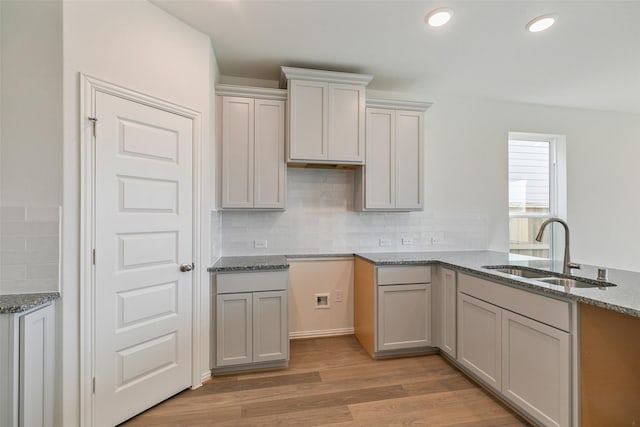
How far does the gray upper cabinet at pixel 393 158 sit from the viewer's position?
2803mm

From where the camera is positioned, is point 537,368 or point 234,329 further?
point 234,329

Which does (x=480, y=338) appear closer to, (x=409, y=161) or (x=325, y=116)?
(x=409, y=161)

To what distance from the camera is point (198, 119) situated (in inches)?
83.4

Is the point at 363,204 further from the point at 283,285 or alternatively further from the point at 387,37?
the point at 387,37

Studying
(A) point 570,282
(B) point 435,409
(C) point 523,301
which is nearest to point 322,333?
(B) point 435,409

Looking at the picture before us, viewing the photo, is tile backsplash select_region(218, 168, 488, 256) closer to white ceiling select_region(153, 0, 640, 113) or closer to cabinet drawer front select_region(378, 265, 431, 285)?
cabinet drawer front select_region(378, 265, 431, 285)

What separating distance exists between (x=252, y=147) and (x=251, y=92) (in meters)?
0.49

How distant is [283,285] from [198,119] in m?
1.47

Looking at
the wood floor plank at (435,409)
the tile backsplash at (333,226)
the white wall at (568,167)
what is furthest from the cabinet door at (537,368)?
the white wall at (568,167)

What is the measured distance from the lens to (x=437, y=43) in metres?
2.28

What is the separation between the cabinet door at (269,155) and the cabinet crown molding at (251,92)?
45 mm

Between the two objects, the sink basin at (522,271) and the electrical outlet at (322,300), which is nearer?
the sink basin at (522,271)

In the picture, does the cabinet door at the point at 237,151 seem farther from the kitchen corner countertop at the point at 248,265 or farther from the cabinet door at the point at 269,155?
the kitchen corner countertop at the point at 248,265

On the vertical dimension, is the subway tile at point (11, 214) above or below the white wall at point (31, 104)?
below
